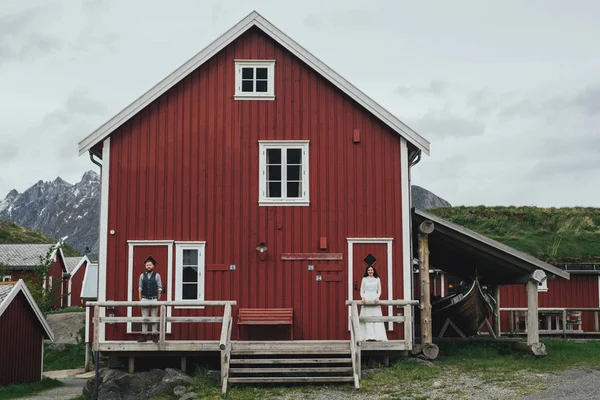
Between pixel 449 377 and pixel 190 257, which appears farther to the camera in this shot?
pixel 190 257

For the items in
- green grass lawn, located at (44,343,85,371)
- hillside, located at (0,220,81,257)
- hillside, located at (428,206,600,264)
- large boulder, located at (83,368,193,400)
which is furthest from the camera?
hillside, located at (0,220,81,257)

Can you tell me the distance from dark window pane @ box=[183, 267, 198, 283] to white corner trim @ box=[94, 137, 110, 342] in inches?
71.8

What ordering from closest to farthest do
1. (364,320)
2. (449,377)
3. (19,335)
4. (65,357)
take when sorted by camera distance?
(449,377) → (364,320) → (19,335) → (65,357)

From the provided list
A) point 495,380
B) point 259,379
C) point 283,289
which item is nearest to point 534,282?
point 495,380

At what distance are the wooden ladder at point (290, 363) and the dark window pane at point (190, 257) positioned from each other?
2.59 meters

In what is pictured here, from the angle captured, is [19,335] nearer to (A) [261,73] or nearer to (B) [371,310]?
(A) [261,73]

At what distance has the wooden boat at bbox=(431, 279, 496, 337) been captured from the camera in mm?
21062

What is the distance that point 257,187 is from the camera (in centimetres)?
1952

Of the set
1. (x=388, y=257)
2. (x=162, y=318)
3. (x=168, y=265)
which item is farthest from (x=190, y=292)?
(x=388, y=257)

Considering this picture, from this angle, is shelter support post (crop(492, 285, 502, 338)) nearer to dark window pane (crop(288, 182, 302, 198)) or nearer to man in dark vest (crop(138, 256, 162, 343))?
dark window pane (crop(288, 182, 302, 198))

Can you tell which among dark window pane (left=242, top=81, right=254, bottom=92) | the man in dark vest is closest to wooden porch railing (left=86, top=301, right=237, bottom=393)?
the man in dark vest

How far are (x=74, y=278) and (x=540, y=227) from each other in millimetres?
37912

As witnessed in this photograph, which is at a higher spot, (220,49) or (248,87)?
(220,49)

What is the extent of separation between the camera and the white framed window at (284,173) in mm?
19469
